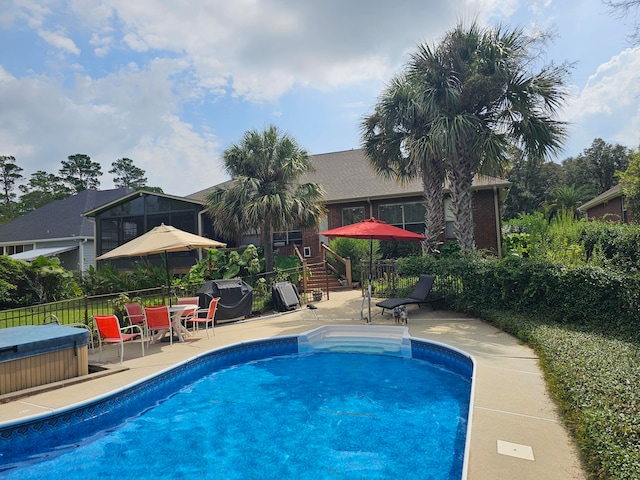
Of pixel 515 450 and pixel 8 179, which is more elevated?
pixel 8 179

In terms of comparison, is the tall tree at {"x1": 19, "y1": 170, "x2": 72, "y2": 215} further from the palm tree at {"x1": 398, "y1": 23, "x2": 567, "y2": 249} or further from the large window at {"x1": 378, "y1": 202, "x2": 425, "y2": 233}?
the palm tree at {"x1": 398, "y1": 23, "x2": 567, "y2": 249}

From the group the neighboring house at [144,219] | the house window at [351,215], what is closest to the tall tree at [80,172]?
the neighboring house at [144,219]

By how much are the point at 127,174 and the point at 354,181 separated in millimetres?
55316

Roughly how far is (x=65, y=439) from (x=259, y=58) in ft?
33.7

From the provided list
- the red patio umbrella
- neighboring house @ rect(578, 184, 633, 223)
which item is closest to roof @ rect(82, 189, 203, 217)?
the red patio umbrella

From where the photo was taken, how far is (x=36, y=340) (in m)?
5.48

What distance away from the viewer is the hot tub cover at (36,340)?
17.1 feet

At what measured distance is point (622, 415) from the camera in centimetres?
326

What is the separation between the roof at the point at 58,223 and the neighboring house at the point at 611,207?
112 feet

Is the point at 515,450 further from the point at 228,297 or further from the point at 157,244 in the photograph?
the point at 228,297

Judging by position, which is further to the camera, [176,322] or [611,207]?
[611,207]

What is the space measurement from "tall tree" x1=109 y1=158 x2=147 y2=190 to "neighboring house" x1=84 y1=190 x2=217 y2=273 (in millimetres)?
44269

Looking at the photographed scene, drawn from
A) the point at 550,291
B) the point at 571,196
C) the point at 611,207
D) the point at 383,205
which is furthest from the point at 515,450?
the point at 571,196

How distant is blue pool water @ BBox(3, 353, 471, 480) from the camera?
3.97 meters
